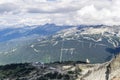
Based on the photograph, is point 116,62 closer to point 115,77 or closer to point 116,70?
point 116,70

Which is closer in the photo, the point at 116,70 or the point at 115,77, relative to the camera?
the point at 115,77

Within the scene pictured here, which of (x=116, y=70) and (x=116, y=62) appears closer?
(x=116, y=70)

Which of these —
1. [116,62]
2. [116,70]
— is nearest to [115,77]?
[116,70]

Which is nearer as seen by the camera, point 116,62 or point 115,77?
point 115,77

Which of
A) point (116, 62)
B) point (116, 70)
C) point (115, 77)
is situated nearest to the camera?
point (115, 77)

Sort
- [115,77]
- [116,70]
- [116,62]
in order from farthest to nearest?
1. [116,62]
2. [116,70]
3. [115,77]
